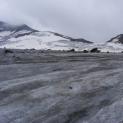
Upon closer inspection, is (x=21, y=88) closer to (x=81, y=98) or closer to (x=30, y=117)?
(x=81, y=98)

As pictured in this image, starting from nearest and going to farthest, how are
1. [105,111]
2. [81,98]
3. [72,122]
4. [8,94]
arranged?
[72,122] → [105,111] → [81,98] → [8,94]

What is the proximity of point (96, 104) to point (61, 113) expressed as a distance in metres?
1.25

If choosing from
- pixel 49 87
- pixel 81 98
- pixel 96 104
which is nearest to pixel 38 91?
pixel 49 87

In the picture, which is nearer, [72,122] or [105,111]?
[72,122]

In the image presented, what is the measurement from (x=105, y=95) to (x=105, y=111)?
189 cm

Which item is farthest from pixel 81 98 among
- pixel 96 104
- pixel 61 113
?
pixel 61 113

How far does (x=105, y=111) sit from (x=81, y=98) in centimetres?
161

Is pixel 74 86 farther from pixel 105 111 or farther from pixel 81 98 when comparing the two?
pixel 105 111

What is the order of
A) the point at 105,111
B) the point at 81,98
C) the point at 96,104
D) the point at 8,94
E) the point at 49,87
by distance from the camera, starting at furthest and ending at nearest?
the point at 49,87, the point at 8,94, the point at 81,98, the point at 96,104, the point at 105,111

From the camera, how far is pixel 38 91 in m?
10.4

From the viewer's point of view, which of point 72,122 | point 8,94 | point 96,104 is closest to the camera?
point 72,122

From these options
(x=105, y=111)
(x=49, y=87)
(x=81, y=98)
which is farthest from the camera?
(x=49, y=87)

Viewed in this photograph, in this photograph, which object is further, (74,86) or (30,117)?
(74,86)

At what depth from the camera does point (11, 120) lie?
293 inches
